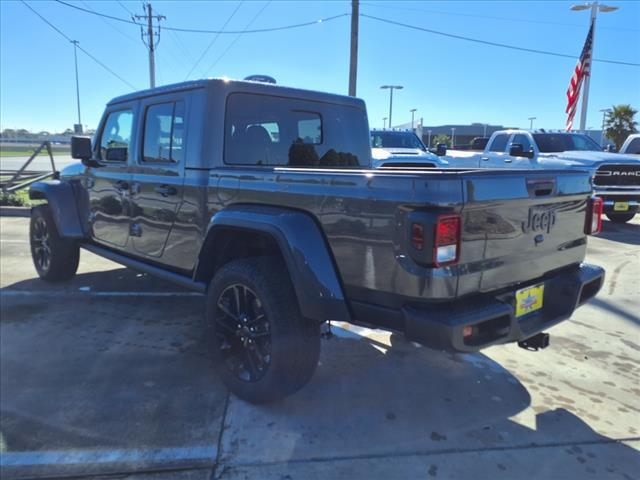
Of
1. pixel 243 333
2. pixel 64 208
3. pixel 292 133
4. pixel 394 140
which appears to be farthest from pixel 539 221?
pixel 394 140

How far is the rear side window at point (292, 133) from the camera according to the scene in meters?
3.46

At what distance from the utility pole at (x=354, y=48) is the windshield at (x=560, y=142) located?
5.85 metres

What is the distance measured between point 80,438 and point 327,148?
Result: 8.94ft

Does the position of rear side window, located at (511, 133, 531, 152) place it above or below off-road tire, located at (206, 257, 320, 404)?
above

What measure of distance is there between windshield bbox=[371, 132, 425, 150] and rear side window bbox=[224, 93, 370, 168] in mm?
6530

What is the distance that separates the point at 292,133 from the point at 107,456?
2.52 meters

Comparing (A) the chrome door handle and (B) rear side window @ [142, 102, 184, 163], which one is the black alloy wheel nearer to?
(A) the chrome door handle

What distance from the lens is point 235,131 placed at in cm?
344

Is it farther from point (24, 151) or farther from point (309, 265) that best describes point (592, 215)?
point (24, 151)

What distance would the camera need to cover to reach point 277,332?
2.73 metres

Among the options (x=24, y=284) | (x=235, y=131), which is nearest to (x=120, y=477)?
(x=235, y=131)

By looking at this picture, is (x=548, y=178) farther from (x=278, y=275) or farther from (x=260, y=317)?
(x=260, y=317)

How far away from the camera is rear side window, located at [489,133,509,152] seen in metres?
11.7

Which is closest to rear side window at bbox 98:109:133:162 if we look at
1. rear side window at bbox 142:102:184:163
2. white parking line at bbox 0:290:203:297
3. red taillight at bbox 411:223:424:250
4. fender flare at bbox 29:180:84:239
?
rear side window at bbox 142:102:184:163
